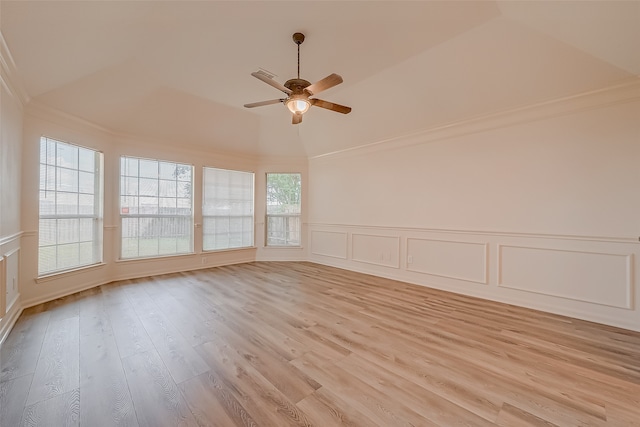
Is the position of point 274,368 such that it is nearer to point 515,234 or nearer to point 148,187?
point 515,234

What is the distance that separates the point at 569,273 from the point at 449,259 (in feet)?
4.45

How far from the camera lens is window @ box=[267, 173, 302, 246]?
629 cm

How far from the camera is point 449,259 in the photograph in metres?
4.02

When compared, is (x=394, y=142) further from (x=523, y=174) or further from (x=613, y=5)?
(x=613, y=5)

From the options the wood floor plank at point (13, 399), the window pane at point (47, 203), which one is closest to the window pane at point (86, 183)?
the window pane at point (47, 203)

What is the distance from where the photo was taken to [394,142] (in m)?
4.69

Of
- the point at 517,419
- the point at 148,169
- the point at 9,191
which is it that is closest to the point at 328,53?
the point at 517,419

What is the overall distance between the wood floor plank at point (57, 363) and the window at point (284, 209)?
13.0 ft

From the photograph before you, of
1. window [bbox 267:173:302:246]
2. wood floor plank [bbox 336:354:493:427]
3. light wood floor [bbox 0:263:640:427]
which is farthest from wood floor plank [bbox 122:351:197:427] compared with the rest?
window [bbox 267:173:302:246]

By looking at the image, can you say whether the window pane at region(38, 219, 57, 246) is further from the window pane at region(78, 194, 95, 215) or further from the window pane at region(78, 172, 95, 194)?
the window pane at region(78, 172, 95, 194)

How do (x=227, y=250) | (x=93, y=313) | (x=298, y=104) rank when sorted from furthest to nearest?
(x=227, y=250) → (x=93, y=313) → (x=298, y=104)

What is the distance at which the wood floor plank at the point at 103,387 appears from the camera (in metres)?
1.50

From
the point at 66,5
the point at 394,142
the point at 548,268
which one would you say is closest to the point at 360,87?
the point at 394,142

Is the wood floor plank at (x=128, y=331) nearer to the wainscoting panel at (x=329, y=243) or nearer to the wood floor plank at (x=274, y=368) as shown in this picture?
the wood floor plank at (x=274, y=368)
